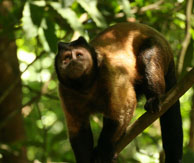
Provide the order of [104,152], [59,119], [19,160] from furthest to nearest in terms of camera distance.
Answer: [59,119] → [19,160] → [104,152]

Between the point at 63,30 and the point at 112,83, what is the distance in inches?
103

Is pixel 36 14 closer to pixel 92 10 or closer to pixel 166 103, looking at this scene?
pixel 92 10

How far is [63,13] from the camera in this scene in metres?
4.79

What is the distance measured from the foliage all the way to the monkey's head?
13cm

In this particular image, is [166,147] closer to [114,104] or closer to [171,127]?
[171,127]

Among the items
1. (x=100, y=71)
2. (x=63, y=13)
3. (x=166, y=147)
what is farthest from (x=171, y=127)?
(x=63, y=13)

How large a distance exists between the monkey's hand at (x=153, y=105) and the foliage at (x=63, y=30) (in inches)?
29.9

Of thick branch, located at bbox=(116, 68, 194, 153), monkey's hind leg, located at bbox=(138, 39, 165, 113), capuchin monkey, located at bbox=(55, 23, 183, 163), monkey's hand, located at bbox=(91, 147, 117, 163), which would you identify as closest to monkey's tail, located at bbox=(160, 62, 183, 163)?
capuchin monkey, located at bbox=(55, 23, 183, 163)

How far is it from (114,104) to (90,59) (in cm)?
76

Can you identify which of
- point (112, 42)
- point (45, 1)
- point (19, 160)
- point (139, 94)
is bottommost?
point (19, 160)

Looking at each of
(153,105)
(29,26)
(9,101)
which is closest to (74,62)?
(29,26)

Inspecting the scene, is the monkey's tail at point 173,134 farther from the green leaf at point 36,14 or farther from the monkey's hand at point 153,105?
the green leaf at point 36,14

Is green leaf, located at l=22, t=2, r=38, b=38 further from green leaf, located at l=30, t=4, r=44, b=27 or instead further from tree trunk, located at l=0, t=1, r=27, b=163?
tree trunk, located at l=0, t=1, r=27, b=163

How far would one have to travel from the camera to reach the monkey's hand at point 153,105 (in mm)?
4270
